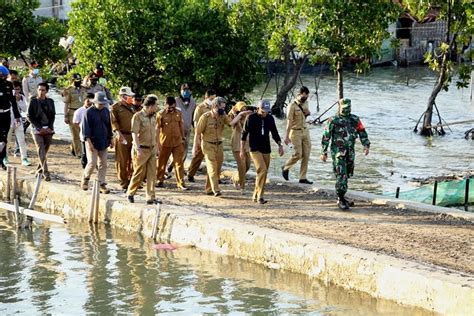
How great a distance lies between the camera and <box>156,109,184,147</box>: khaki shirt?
685 inches

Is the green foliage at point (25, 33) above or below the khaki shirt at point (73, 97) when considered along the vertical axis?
above

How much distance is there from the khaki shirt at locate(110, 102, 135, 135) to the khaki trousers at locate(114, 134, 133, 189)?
0.66 ft

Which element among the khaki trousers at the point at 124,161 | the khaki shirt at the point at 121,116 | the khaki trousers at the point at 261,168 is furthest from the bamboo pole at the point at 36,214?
the khaki trousers at the point at 261,168

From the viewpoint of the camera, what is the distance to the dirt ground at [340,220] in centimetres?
1305

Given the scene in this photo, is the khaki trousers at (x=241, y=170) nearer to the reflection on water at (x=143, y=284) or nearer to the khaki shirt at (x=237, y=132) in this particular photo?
the khaki shirt at (x=237, y=132)

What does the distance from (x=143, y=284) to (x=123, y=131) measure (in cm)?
489

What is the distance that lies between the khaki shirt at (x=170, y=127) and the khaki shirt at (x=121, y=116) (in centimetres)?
43

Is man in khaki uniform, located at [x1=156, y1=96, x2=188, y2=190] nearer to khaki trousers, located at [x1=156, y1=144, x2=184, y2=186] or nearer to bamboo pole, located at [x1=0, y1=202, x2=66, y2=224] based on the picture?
khaki trousers, located at [x1=156, y1=144, x2=184, y2=186]

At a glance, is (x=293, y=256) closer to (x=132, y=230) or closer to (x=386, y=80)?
(x=132, y=230)

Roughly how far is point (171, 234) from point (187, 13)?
11599 mm

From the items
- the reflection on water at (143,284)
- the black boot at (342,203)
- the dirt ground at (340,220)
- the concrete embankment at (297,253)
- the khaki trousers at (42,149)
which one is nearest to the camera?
the concrete embankment at (297,253)

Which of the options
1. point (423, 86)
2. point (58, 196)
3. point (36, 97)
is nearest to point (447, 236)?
point (58, 196)

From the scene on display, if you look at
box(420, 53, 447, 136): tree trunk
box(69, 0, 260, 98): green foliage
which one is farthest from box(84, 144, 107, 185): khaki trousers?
box(420, 53, 447, 136): tree trunk

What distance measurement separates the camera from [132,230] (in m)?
15.5
